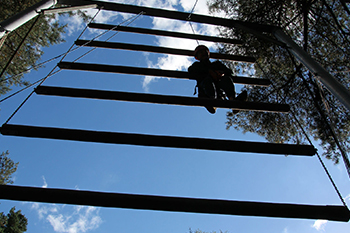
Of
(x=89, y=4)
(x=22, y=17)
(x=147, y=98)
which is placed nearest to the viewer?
(x=147, y=98)

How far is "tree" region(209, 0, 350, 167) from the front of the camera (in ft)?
19.0

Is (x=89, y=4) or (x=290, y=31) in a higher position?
(x=290, y=31)

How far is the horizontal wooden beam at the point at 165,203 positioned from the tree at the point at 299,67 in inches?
187

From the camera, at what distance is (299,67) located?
565 cm

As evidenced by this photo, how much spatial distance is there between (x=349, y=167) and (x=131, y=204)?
2.06 metres

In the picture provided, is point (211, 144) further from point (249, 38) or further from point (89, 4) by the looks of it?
point (249, 38)

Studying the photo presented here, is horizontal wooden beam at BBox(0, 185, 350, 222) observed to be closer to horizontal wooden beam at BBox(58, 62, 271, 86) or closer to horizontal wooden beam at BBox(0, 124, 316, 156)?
horizontal wooden beam at BBox(0, 124, 316, 156)

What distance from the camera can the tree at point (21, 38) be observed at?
685 cm

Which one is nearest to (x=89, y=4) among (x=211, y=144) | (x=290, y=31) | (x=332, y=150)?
(x=211, y=144)

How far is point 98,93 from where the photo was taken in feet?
7.55

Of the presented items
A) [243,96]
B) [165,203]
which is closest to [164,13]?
[243,96]

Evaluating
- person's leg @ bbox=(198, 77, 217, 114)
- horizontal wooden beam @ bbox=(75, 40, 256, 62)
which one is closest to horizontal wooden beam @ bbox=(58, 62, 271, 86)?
person's leg @ bbox=(198, 77, 217, 114)

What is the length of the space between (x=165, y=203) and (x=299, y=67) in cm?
566

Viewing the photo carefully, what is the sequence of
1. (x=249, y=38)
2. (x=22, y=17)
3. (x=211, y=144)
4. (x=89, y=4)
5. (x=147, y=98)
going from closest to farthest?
(x=211, y=144), (x=147, y=98), (x=22, y=17), (x=89, y=4), (x=249, y=38)
